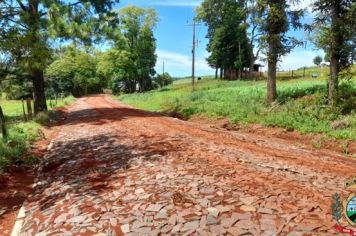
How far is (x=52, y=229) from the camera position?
6.65 metres

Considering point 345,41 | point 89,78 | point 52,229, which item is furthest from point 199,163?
point 89,78

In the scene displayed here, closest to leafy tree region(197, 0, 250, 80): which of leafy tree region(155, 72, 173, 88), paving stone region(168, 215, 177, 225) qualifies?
leafy tree region(155, 72, 173, 88)

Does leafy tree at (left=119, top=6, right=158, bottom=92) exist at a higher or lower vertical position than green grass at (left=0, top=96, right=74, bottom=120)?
higher

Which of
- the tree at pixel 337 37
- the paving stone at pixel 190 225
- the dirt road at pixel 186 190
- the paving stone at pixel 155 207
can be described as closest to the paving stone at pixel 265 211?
the dirt road at pixel 186 190

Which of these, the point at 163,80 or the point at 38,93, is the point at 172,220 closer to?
the point at 38,93

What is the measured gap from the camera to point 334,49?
18.3 meters

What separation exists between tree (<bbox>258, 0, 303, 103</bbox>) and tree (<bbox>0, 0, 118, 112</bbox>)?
1123 cm

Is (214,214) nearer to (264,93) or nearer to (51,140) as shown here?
(51,140)

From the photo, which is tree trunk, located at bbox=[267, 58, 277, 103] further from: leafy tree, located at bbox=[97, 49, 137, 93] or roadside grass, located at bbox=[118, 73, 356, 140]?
leafy tree, located at bbox=[97, 49, 137, 93]

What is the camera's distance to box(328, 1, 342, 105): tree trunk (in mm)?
18125

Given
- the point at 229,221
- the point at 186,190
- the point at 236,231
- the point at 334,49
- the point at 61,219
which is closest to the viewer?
the point at 236,231

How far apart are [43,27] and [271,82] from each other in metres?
13.1

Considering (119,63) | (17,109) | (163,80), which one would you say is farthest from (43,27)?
(163,80)

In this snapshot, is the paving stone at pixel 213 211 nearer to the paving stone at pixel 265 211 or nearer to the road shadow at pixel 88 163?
the paving stone at pixel 265 211
